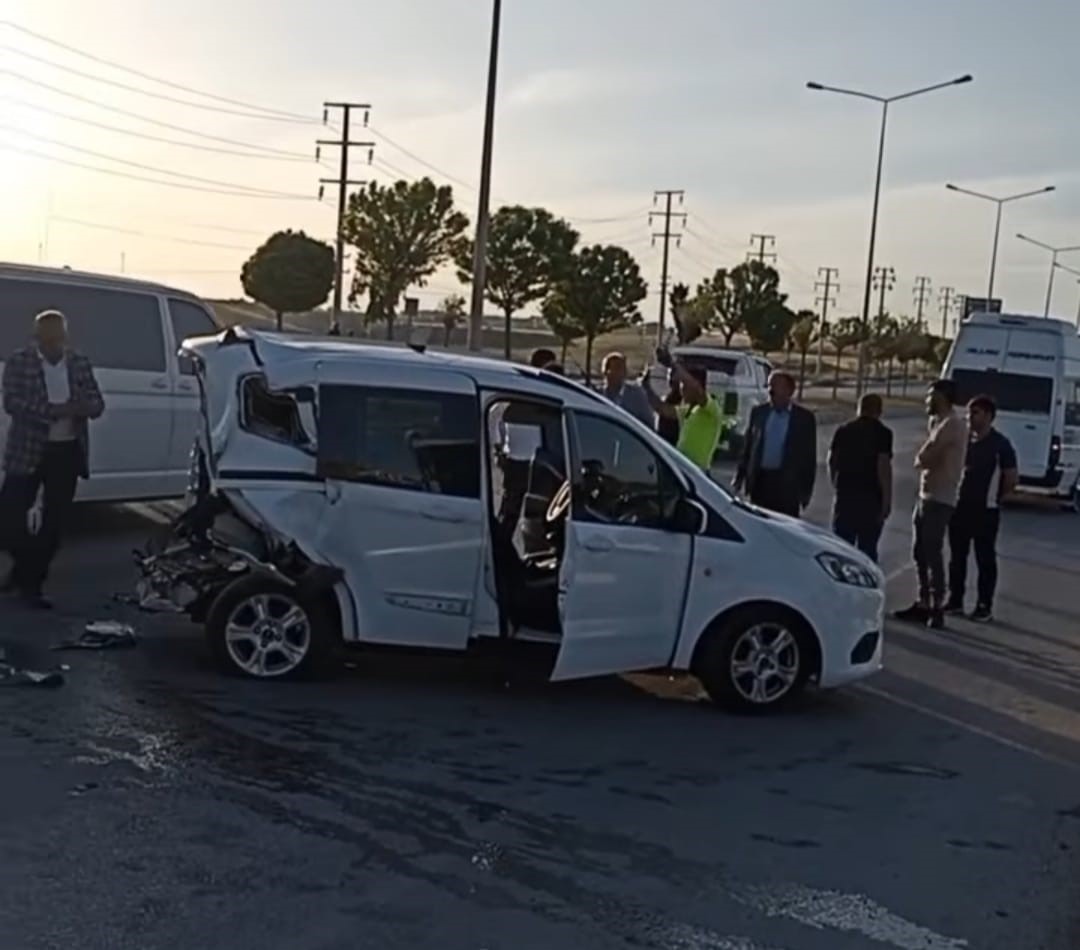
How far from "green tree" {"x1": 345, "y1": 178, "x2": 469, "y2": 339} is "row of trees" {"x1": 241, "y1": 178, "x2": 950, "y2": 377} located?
0.04m

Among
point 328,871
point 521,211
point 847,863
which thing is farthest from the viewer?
point 521,211

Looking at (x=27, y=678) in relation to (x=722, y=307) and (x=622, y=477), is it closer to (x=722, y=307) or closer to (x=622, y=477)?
(x=622, y=477)

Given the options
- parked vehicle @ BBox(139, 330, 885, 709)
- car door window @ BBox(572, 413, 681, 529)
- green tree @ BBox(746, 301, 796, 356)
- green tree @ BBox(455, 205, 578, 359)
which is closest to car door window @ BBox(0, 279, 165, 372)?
parked vehicle @ BBox(139, 330, 885, 709)

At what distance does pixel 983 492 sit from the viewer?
13203 mm

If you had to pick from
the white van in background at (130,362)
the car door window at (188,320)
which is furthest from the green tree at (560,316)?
the white van in background at (130,362)

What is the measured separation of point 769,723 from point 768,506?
384 centimetres

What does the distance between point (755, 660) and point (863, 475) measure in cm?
397

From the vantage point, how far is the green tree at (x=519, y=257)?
202 feet

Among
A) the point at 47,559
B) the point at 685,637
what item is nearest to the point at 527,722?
the point at 685,637

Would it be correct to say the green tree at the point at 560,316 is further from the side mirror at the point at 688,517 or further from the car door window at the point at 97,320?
the side mirror at the point at 688,517

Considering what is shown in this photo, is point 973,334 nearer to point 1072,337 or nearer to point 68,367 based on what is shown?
point 1072,337

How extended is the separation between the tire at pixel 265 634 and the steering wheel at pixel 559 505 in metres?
1.36

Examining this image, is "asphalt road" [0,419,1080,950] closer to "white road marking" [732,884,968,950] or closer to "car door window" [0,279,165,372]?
"white road marking" [732,884,968,950]

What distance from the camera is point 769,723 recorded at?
8.97 m
